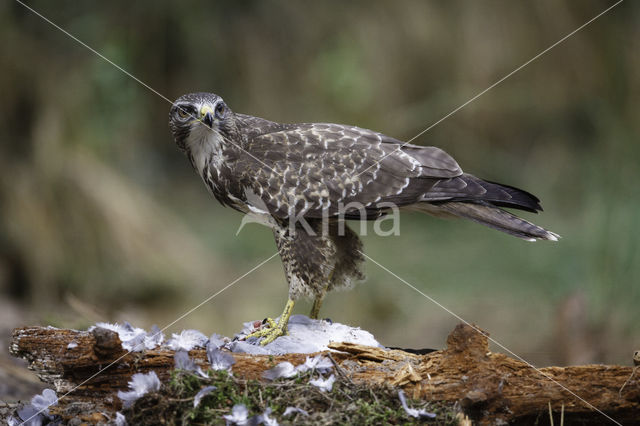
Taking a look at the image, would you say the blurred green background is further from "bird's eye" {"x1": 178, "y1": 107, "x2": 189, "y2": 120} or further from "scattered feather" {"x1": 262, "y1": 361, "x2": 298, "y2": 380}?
"scattered feather" {"x1": 262, "y1": 361, "x2": 298, "y2": 380}

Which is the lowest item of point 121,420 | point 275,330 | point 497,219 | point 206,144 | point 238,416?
point 238,416

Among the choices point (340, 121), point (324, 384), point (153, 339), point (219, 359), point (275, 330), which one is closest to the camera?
point (324, 384)

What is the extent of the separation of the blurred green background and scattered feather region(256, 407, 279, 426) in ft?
7.86

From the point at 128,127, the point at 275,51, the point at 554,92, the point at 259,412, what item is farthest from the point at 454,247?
the point at 259,412

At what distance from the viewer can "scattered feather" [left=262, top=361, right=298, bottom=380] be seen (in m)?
2.42

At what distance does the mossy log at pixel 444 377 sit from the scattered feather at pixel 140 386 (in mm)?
148

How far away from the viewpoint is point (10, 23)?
18.0ft

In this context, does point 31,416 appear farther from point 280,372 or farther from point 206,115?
point 206,115

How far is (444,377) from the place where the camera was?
94.3 inches

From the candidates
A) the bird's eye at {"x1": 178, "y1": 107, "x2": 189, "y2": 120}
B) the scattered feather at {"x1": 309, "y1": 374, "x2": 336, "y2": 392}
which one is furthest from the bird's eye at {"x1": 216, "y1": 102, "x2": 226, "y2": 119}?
the scattered feather at {"x1": 309, "y1": 374, "x2": 336, "y2": 392}

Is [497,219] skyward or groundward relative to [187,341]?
skyward

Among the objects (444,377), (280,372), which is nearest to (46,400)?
(280,372)

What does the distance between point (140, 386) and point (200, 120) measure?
147cm

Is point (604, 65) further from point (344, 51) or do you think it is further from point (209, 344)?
point (209, 344)
